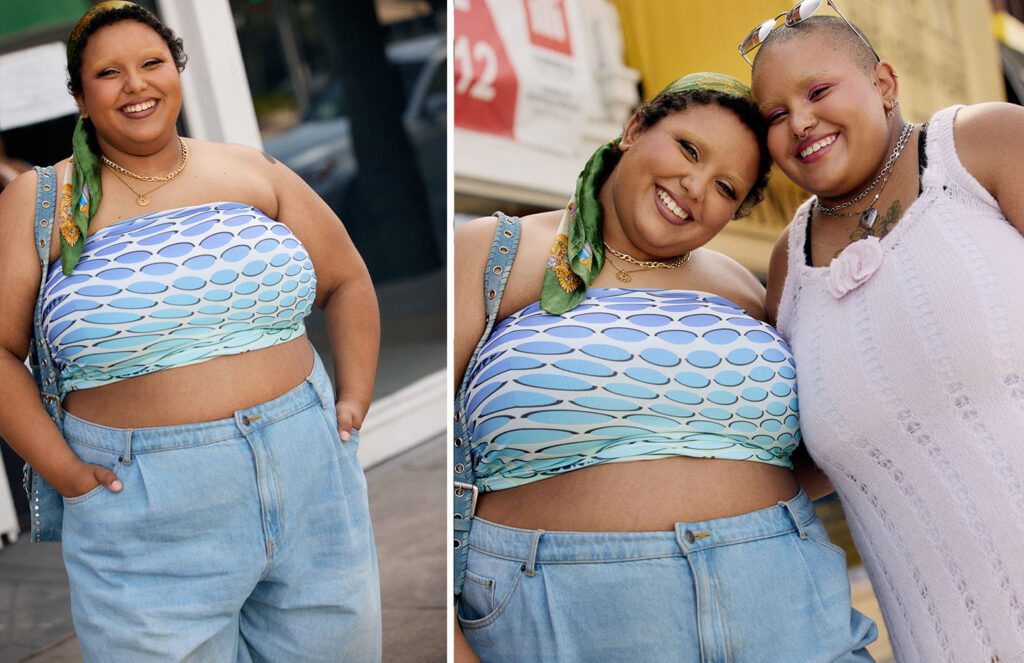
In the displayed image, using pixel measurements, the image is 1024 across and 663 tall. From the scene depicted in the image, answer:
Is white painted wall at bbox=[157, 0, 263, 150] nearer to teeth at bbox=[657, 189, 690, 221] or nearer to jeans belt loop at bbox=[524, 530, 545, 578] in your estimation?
teeth at bbox=[657, 189, 690, 221]

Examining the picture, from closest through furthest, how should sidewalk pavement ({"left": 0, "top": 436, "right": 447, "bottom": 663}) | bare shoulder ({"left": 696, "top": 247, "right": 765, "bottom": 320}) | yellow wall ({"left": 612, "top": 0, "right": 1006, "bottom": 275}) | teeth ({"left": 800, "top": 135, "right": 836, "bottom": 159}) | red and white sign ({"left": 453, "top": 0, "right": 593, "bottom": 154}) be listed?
teeth ({"left": 800, "top": 135, "right": 836, "bottom": 159})
bare shoulder ({"left": 696, "top": 247, "right": 765, "bottom": 320})
red and white sign ({"left": 453, "top": 0, "right": 593, "bottom": 154})
sidewalk pavement ({"left": 0, "top": 436, "right": 447, "bottom": 663})
yellow wall ({"left": 612, "top": 0, "right": 1006, "bottom": 275})

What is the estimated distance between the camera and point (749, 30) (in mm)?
3139

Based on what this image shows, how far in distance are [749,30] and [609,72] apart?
19.7 inches

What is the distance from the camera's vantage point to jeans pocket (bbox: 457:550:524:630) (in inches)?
59.5

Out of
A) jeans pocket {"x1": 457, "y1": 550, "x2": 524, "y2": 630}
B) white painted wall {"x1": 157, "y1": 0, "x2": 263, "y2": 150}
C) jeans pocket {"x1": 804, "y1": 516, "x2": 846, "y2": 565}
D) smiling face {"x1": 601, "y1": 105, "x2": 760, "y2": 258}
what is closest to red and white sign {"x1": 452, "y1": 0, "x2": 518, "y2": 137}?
smiling face {"x1": 601, "y1": 105, "x2": 760, "y2": 258}

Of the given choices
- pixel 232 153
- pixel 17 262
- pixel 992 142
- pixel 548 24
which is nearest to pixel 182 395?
pixel 17 262

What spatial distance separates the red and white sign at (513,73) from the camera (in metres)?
1.88

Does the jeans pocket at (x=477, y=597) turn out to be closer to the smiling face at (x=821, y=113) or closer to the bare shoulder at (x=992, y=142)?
the smiling face at (x=821, y=113)

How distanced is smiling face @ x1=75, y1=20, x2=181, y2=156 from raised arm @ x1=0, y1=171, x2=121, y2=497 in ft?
0.50

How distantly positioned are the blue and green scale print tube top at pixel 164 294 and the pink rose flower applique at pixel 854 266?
3.08 feet

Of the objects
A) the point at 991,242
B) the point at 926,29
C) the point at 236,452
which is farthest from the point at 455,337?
the point at 926,29

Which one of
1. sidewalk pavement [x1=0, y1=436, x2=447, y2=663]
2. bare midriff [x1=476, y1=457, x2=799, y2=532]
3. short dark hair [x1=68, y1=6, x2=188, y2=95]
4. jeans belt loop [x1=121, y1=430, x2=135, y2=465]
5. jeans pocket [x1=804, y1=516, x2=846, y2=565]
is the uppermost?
short dark hair [x1=68, y1=6, x2=188, y2=95]

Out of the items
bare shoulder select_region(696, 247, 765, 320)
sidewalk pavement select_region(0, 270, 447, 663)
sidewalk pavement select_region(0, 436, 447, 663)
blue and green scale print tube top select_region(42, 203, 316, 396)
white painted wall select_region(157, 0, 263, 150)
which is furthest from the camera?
white painted wall select_region(157, 0, 263, 150)

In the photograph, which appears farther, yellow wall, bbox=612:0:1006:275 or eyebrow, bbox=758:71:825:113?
yellow wall, bbox=612:0:1006:275
